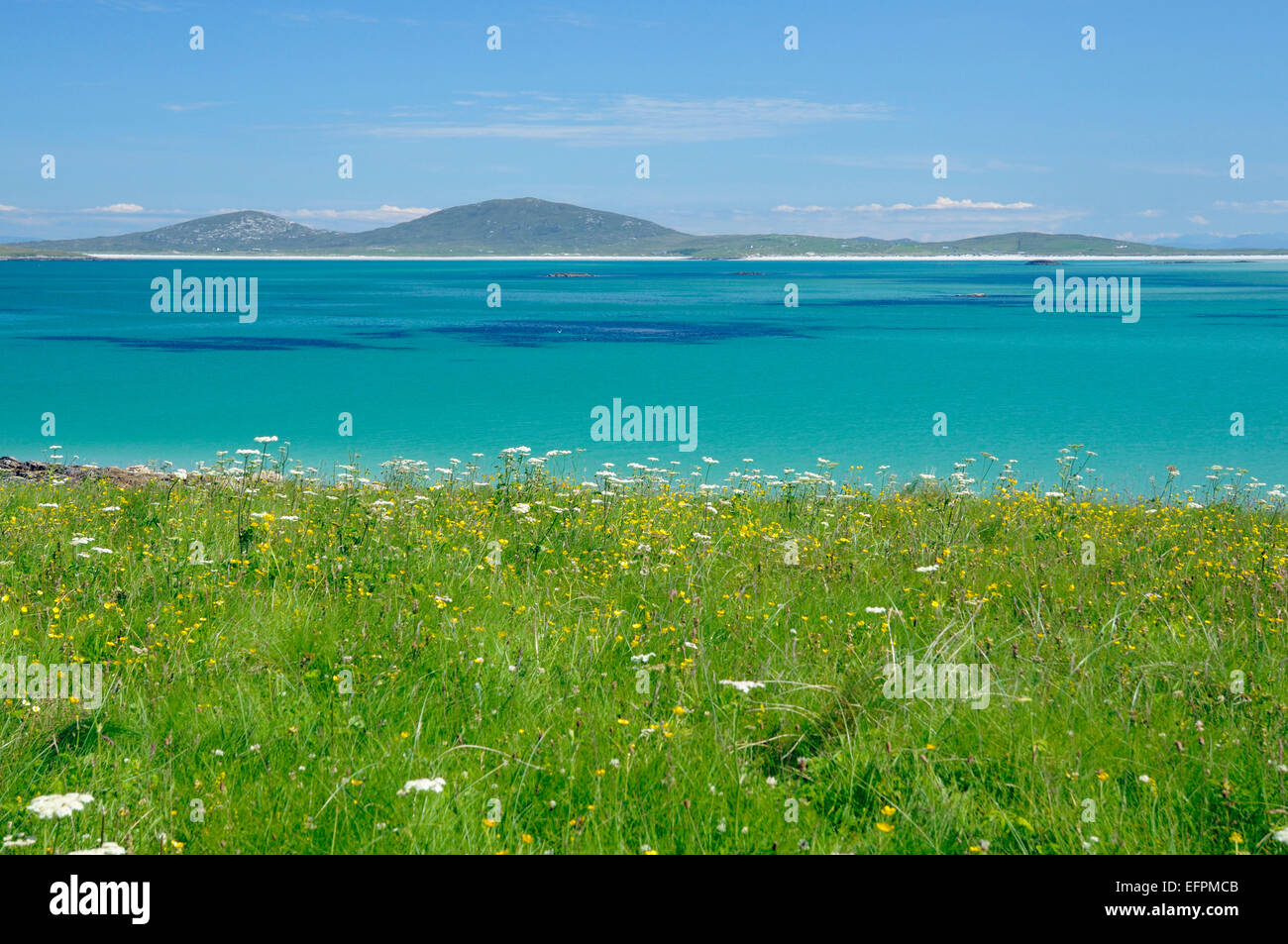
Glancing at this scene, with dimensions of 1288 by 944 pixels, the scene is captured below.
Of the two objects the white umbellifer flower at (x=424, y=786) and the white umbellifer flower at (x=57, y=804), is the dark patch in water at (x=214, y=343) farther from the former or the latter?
the white umbellifer flower at (x=424, y=786)

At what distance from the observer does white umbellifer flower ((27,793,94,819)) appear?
382 centimetres

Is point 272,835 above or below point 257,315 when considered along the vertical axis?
below

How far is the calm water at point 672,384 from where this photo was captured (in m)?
30.2

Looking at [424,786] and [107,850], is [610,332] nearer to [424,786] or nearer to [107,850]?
[424,786]

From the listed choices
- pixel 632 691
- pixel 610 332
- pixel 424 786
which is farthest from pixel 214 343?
pixel 424 786

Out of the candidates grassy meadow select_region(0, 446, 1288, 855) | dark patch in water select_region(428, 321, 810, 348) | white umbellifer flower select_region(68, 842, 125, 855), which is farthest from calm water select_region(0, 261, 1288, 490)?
white umbellifer flower select_region(68, 842, 125, 855)

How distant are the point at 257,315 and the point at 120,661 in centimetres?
8876

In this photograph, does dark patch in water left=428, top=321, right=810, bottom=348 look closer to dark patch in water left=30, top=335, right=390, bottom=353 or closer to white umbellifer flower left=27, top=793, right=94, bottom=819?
dark patch in water left=30, top=335, right=390, bottom=353

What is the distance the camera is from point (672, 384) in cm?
4525

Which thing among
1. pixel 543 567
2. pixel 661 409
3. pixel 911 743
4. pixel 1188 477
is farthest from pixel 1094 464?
pixel 911 743

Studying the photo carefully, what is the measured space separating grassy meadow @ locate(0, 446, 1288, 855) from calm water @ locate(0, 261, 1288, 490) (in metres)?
16.7

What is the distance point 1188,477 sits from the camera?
25.1 meters

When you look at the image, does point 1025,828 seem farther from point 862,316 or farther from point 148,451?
point 862,316
